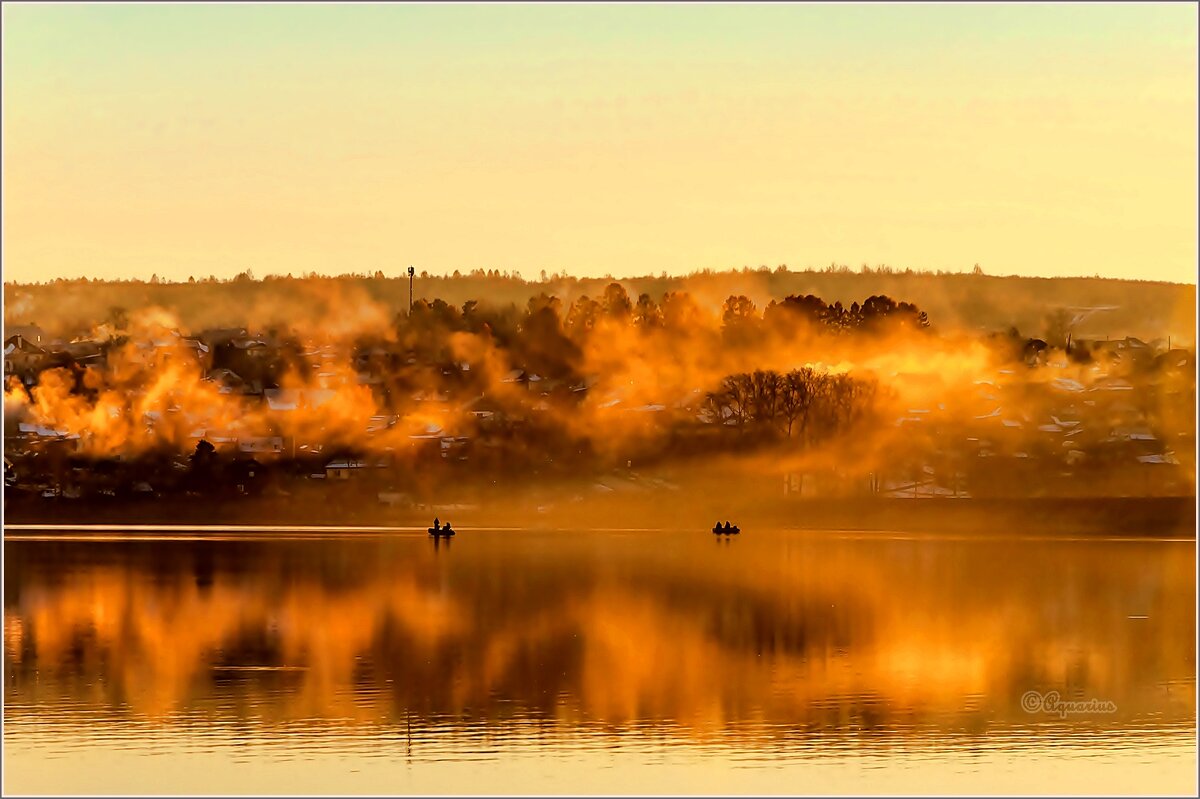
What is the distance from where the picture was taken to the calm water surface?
49.2 metres

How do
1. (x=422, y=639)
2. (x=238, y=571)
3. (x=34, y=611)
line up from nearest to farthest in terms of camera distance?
(x=422, y=639)
(x=34, y=611)
(x=238, y=571)

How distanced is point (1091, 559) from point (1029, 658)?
86.1 m

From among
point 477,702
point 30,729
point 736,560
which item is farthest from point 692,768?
point 736,560

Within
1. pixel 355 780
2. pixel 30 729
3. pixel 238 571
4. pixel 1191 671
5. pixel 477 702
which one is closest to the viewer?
pixel 355 780

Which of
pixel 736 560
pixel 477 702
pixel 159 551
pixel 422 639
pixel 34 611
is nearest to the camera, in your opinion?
pixel 477 702

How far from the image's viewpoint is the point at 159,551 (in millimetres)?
162875

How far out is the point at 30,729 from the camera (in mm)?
54750

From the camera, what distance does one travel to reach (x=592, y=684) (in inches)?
2552

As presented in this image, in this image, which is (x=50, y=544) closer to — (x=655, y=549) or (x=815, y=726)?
(x=655, y=549)

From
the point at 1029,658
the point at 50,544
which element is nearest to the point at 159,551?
the point at 50,544

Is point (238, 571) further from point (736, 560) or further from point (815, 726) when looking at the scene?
point (815, 726)

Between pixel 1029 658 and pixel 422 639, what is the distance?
2339cm

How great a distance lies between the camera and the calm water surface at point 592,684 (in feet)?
162

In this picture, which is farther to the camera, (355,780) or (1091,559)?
(1091,559)
